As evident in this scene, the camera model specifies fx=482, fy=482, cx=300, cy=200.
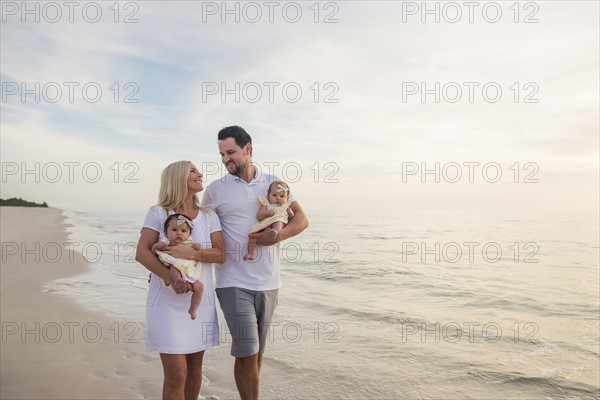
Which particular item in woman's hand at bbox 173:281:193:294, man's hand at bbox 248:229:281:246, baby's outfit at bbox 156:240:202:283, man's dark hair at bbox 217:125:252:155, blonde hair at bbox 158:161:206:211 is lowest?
woman's hand at bbox 173:281:193:294

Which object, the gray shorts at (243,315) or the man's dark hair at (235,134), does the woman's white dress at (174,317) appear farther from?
the man's dark hair at (235,134)

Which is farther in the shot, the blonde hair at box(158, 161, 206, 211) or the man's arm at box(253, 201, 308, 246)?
the man's arm at box(253, 201, 308, 246)

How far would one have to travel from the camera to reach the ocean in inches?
228

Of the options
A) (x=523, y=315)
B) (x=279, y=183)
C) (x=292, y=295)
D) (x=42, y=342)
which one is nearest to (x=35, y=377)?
(x=42, y=342)

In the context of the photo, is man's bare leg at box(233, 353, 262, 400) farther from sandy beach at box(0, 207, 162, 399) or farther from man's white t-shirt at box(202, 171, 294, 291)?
sandy beach at box(0, 207, 162, 399)

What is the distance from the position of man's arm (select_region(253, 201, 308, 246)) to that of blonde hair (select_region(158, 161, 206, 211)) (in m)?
0.69

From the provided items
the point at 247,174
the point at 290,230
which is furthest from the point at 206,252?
the point at 247,174

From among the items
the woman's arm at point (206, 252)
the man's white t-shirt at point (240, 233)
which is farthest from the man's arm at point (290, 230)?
the woman's arm at point (206, 252)

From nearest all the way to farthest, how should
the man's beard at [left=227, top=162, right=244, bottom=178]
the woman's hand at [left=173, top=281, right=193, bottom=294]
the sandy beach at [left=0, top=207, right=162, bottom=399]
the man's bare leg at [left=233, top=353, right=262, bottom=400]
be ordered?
the woman's hand at [left=173, top=281, right=193, bottom=294]
the man's bare leg at [left=233, top=353, right=262, bottom=400]
the man's beard at [left=227, top=162, right=244, bottom=178]
the sandy beach at [left=0, top=207, right=162, bottom=399]

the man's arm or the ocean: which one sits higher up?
the man's arm

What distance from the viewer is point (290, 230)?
3.95 m

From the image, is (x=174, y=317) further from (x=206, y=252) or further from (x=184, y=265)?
(x=206, y=252)

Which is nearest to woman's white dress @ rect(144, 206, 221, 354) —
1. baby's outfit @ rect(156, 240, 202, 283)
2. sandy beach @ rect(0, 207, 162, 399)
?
baby's outfit @ rect(156, 240, 202, 283)

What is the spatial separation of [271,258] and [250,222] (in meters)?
0.35
